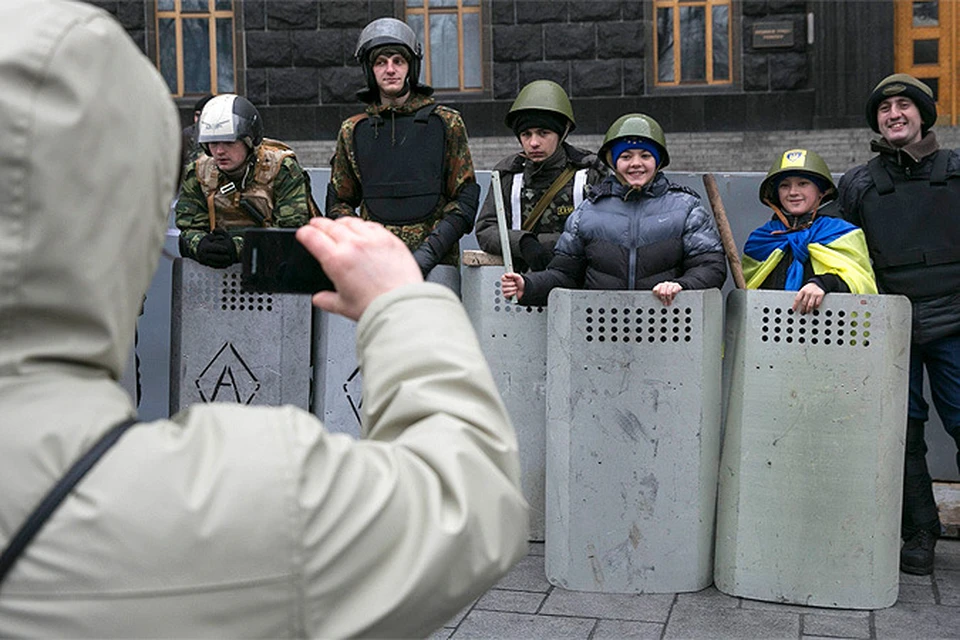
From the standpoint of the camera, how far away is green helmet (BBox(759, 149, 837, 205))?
5449 millimetres

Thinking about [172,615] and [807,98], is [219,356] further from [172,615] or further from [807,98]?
[807,98]

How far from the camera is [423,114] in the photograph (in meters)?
6.42

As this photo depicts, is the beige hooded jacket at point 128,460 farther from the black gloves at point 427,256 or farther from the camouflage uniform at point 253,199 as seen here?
the camouflage uniform at point 253,199

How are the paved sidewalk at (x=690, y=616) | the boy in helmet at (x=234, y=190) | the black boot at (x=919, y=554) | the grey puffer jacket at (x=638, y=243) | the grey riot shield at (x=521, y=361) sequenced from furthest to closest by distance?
1. the boy in helmet at (x=234, y=190)
2. the grey riot shield at (x=521, y=361)
3. the black boot at (x=919, y=554)
4. the grey puffer jacket at (x=638, y=243)
5. the paved sidewalk at (x=690, y=616)

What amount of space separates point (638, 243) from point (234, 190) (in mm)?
2224

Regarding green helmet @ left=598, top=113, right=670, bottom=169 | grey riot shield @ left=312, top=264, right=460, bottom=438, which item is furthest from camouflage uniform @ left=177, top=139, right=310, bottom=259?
green helmet @ left=598, top=113, right=670, bottom=169

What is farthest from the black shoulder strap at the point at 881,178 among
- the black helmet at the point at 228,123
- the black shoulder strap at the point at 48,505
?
the black shoulder strap at the point at 48,505

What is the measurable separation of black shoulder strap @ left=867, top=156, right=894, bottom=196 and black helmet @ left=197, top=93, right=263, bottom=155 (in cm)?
295

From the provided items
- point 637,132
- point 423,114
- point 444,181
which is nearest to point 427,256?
point 444,181

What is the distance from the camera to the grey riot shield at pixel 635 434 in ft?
17.0

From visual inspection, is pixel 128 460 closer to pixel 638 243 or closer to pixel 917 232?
pixel 638 243

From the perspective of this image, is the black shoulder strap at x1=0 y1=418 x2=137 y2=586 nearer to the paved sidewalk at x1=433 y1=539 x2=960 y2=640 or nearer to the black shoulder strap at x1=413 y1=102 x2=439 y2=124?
the paved sidewalk at x1=433 y1=539 x2=960 y2=640

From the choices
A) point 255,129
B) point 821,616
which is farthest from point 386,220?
point 821,616

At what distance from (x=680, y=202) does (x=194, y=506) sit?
435cm
